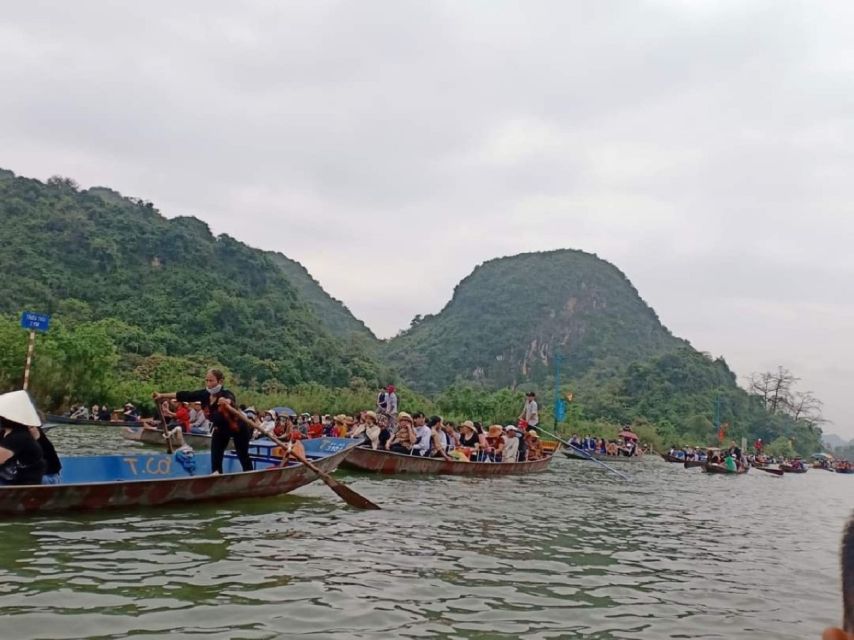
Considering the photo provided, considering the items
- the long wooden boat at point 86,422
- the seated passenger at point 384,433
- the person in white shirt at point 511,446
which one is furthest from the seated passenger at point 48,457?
the long wooden boat at point 86,422

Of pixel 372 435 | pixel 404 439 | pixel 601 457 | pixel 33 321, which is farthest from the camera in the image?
pixel 601 457

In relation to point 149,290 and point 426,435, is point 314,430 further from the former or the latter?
point 149,290

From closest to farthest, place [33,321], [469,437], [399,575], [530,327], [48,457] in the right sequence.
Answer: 1. [399,575]
2. [48,457]
3. [33,321]
4. [469,437]
5. [530,327]

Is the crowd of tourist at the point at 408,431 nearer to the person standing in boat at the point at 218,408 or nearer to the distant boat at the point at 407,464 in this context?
the distant boat at the point at 407,464

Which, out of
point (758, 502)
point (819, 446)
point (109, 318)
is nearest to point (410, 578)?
point (758, 502)

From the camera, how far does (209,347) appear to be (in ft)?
149

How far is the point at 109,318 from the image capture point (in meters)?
43.7

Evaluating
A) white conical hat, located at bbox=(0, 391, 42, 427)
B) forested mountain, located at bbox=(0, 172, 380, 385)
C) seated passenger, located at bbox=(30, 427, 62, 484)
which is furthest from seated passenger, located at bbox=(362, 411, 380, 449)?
forested mountain, located at bbox=(0, 172, 380, 385)

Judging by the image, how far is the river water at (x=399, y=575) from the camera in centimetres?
437

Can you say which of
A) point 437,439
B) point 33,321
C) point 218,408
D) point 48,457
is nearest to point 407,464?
point 437,439

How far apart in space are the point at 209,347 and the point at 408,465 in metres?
34.6

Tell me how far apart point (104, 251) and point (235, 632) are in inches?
1974

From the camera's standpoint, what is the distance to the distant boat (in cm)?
1281

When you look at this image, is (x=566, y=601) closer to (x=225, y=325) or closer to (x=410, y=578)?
(x=410, y=578)
